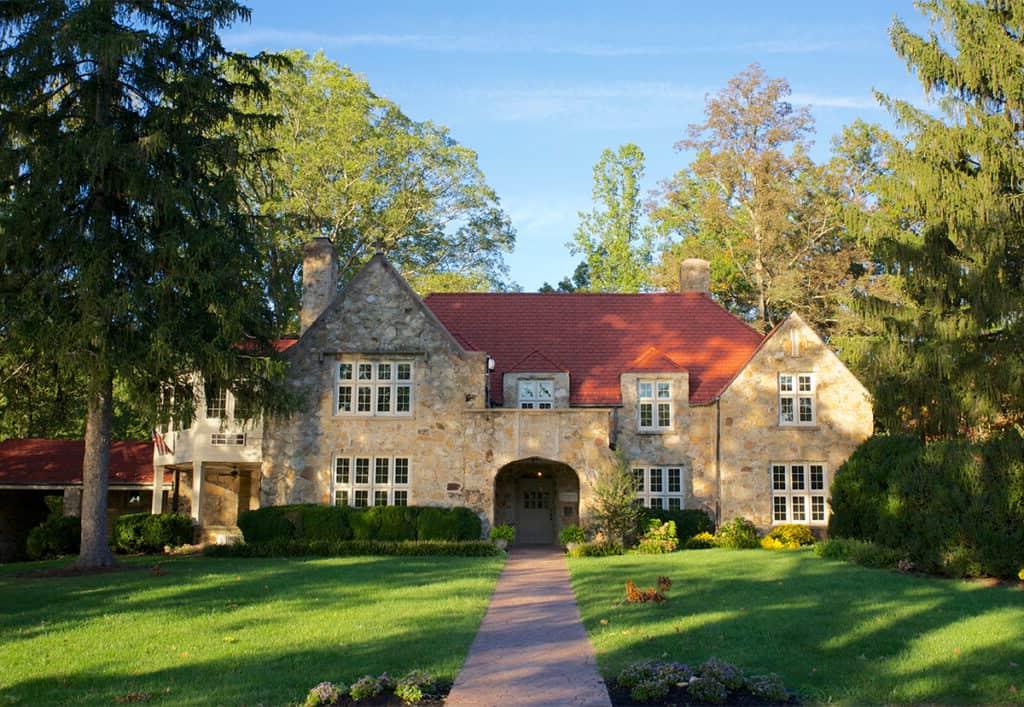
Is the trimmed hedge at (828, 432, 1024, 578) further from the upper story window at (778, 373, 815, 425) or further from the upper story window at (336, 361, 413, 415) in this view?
the upper story window at (336, 361, 413, 415)

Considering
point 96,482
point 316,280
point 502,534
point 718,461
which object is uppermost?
point 316,280

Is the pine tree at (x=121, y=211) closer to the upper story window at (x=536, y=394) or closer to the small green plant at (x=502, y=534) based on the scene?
the small green plant at (x=502, y=534)

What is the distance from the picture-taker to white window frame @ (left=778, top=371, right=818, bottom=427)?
28.8m

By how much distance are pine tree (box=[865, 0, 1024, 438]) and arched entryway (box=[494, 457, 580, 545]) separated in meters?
9.18

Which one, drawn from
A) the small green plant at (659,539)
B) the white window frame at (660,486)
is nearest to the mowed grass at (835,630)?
the small green plant at (659,539)

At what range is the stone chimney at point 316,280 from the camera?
102 ft

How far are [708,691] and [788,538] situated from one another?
1825 centimetres

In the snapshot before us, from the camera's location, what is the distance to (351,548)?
83.0ft

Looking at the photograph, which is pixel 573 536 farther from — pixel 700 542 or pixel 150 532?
pixel 150 532

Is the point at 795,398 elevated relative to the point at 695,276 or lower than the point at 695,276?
lower

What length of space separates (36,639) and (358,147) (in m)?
30.1

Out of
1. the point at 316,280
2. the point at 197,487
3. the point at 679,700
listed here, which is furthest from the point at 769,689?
the point at 316,280

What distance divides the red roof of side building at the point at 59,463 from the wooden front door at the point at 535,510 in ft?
40.6

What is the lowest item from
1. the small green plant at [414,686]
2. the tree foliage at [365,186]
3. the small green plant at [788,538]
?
the small green plant at [414,686]
